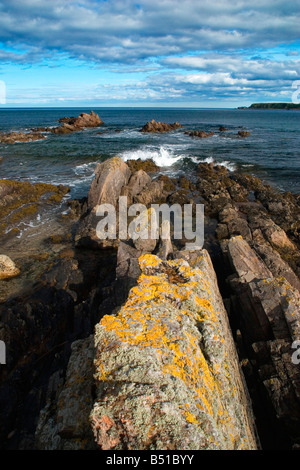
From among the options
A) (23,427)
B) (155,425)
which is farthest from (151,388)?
(23,427)

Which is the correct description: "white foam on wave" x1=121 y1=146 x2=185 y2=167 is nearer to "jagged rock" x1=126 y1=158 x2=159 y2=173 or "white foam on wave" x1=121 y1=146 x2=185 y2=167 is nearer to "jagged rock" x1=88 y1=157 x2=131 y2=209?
"jagged rock" x1=126 y1=158 x2=159 y2=173

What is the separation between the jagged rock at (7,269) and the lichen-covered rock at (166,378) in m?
8.87

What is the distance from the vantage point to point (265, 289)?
773cm

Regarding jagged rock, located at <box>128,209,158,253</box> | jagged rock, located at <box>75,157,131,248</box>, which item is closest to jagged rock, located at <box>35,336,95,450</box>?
jagged rock, located at <box>128,209,158,253</box>

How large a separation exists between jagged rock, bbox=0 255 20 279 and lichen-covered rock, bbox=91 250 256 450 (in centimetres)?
887

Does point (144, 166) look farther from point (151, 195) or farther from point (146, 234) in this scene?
point (146, 234)

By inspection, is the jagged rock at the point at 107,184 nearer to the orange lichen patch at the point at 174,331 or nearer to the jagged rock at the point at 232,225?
the jagged rock at the point at 232,225

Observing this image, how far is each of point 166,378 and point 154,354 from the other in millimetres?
419

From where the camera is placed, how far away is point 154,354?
430cm

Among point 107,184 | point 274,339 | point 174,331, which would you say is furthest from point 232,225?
point 174,331

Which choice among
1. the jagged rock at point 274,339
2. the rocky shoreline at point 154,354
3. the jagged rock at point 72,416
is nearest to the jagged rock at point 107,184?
the rocky shoreline at point 154,354
